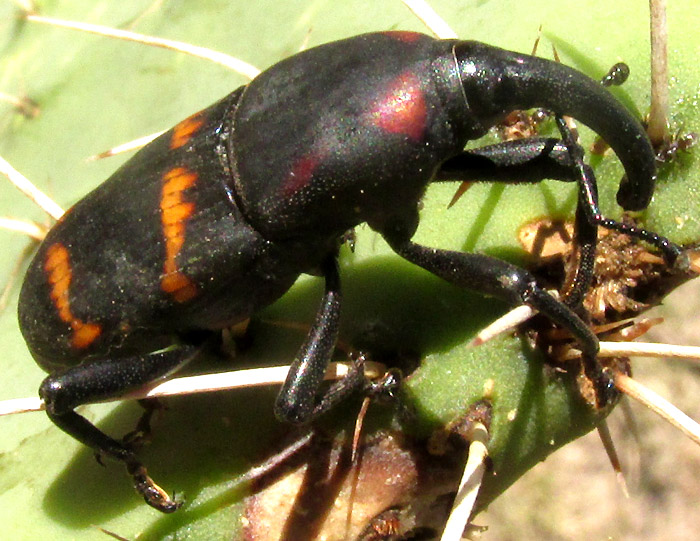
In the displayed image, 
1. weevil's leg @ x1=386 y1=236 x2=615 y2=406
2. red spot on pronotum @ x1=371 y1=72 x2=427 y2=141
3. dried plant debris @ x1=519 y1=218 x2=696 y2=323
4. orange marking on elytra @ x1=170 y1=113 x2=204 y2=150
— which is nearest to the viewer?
weevil's leg @ x1=386 y1=236 x2=615 y2=406

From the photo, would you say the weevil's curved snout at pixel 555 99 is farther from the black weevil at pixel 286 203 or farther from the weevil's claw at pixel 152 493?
the weevil's claw at pixel 152 493

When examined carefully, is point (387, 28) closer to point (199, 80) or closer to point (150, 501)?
point (199, 80)

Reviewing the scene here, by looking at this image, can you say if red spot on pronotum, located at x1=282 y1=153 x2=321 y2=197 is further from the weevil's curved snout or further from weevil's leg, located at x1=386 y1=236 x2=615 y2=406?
the weevil's curved snout

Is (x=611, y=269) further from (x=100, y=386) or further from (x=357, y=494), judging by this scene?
(x=100, y=386)

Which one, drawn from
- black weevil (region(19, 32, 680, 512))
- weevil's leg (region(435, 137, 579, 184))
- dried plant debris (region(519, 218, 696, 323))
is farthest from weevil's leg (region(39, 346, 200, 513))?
dried plant debris (region(519, 218, 696, 323))

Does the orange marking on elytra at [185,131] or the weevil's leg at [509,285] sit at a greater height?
the orange marking on elytra at [185,131]

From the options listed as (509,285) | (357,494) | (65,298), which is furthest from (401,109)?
(65,298)

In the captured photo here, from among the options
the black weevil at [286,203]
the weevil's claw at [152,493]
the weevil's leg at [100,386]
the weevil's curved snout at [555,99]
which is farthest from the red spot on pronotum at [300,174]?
the weevil's claw at [152,493]
